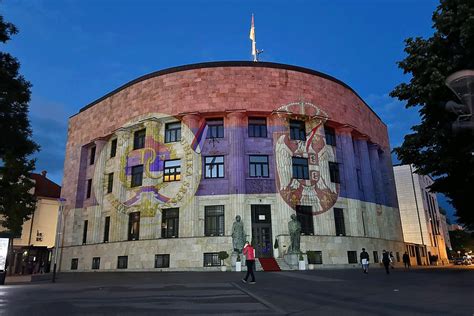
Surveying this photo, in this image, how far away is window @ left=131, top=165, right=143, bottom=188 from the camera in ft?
117

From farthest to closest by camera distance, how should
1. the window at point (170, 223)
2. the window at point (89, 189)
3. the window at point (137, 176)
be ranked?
the window at point (89, 189)
the window at point (137, 176)
the window at point (170, 223)

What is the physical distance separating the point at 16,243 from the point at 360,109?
46.6 metres

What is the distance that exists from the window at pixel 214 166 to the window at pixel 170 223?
4.47 meters

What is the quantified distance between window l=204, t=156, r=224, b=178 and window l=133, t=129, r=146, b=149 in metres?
7.78

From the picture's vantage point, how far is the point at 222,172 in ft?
109

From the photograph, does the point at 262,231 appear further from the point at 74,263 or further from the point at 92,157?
the point at 92,157

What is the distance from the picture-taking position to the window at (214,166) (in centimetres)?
3312

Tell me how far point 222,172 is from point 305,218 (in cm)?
856

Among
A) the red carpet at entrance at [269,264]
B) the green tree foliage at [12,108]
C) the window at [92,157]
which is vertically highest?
the window at [92,157]

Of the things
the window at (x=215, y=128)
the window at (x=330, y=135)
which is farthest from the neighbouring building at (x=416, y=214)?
the window at (x=215, y=128)

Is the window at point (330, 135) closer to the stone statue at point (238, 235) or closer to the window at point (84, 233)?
the stone statue at point (238, 235)

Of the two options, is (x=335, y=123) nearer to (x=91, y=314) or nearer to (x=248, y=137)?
(x=248, y=137)

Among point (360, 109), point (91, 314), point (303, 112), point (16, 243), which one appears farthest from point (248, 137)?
point (16, 243)

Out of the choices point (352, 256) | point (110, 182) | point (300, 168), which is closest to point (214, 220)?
point (300, 168)
